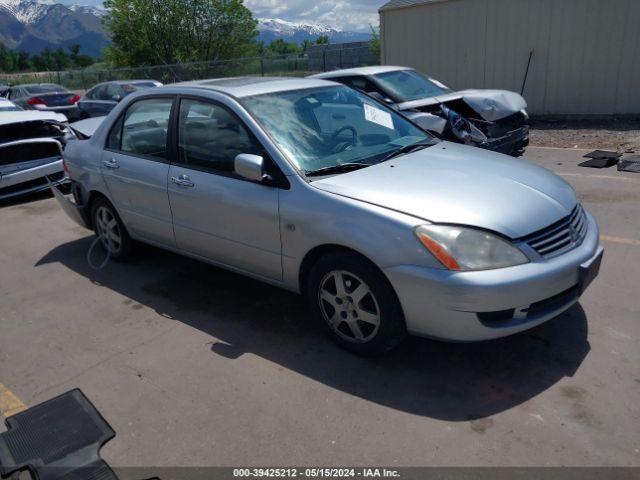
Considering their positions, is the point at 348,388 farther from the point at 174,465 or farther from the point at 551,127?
the point at 551,127

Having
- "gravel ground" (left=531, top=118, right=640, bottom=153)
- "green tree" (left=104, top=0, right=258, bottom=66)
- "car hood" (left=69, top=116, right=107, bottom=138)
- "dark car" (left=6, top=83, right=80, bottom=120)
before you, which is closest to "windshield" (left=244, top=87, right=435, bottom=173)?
"car hood" (left=69, top=116, right=107, bottom=138)

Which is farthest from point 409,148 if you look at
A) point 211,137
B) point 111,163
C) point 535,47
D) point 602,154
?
point 535,47

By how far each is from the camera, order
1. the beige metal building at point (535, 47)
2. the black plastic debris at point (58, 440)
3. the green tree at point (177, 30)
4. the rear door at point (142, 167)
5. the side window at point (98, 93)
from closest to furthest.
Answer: the black plastic debris at point (58, 440) → the rear door at point (142, 167) → the beige metal building at point (535, 47) → the side window at point (98, 93) → the green tree at point (177, 30)

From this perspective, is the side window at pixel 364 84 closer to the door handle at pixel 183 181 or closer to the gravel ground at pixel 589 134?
the gravel ground at pixel 589 134

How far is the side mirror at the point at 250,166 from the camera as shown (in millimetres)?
3633

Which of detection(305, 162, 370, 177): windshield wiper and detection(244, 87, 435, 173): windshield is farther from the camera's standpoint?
detection(244, 87, 435, 173): windshield

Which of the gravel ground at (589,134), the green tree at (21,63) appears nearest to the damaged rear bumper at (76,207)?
the gravel ground at (589,134)

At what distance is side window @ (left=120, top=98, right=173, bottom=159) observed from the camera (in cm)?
459

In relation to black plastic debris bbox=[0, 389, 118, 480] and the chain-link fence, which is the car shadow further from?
the chain-link fence

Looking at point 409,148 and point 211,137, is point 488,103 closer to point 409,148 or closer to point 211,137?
point 409,148

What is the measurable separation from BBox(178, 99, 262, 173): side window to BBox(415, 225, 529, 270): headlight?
4.58 ft

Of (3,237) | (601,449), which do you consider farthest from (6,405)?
(3,237)

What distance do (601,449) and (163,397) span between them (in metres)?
2.34

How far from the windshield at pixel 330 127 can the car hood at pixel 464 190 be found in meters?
0.23
